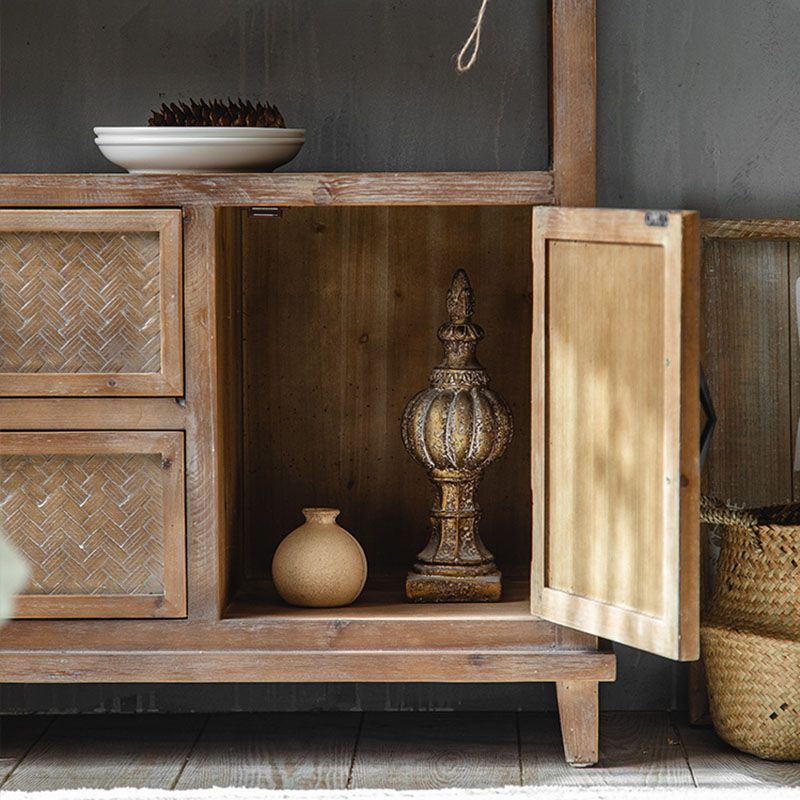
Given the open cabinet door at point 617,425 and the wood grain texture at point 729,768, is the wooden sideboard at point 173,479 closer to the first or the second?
the open cabinet door at point 617,425

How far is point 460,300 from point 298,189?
16.3 inches

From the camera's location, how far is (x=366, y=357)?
2.63 metres

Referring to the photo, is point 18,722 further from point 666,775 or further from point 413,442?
point 666,775

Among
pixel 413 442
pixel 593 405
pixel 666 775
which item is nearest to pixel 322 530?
pixel 413 442

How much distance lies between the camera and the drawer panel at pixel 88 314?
7.09ft

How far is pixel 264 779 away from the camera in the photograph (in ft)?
7.33

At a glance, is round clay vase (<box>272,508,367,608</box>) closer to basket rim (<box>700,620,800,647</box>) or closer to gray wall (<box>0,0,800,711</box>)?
basket rim (<box>700,620,800,647</box>)

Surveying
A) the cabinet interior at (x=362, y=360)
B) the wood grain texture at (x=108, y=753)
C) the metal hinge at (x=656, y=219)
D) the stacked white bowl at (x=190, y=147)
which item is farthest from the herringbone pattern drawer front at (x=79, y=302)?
the metal hinge at (x=656, y=219)

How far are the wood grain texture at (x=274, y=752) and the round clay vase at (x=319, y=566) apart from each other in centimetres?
29

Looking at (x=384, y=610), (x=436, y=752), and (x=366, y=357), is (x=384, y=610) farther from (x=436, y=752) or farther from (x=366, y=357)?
(x=366, y=357)

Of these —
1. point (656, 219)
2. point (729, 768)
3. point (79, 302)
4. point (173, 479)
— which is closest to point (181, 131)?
point (79, 302)

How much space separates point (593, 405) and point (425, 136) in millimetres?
797

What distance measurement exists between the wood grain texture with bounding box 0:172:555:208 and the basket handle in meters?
0.65

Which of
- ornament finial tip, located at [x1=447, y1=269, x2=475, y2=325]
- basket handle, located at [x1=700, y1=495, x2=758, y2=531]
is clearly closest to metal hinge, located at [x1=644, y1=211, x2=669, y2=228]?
ornament finial tip, located at [x1=447, y1=269, x2=475, y2=325]
